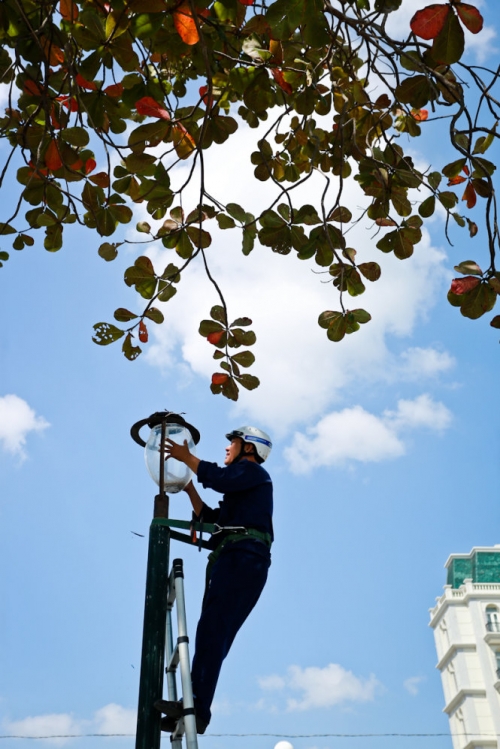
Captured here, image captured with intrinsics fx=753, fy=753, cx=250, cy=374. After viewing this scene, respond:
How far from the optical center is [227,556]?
3518 millimetres

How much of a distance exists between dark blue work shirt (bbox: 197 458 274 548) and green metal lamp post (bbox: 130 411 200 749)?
0.44 ft

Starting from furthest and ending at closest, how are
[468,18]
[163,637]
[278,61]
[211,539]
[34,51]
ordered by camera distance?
[211,539]
[163,637]
[278,61]
[34,51]
[468,18]

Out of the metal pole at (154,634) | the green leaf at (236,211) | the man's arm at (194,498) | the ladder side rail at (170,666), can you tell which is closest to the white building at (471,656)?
the man's arm at (194,498)

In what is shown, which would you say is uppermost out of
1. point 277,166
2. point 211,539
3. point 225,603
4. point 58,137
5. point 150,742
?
point 277,166

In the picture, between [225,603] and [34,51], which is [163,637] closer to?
[225,603]

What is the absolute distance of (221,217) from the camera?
10.8 feet

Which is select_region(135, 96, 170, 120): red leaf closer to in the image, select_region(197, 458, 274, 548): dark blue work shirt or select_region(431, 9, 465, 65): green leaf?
select_region(431, 9, 465, 65): green leaf

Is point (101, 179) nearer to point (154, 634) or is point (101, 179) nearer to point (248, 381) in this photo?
point (248, 381)

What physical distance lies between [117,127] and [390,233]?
4.02 ft

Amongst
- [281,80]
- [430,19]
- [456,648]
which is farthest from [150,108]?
[456,648]

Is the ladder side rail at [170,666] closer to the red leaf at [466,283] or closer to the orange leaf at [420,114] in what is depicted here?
the red leaf at [466,283]

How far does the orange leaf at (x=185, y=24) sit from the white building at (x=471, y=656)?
39.4 m

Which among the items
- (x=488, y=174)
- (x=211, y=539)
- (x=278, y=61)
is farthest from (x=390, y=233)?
(x=211, y=539)

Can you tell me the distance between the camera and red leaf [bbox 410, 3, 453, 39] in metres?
1.88
